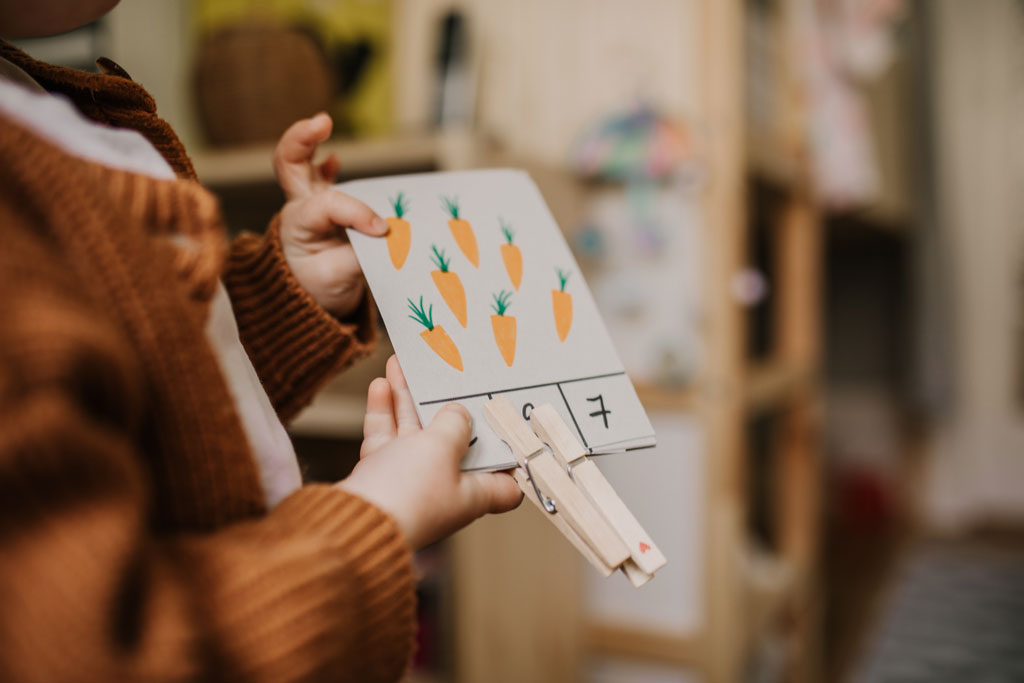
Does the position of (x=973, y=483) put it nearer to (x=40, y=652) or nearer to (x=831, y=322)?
(x=831, y=322)

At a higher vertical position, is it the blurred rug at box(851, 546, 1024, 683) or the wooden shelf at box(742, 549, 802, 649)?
the wooden shelf at box(742, 549, 802, 649)

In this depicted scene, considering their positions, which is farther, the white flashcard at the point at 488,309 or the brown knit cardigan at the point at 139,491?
the white flashcard at the point at 488,309

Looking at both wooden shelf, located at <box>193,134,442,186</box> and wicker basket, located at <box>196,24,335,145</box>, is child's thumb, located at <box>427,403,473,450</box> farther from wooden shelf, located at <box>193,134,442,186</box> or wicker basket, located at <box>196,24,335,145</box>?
wicker basket, located at <box>196,24,335,145</box>

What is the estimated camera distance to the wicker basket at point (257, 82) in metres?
1.25

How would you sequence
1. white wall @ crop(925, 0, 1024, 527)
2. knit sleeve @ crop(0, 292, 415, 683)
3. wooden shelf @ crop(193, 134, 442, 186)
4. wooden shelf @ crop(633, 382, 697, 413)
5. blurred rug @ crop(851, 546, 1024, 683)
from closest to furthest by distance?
knit sleeve @ crop(0, 292, 415, 683), wooden shelf @ crop(193, 134, 442, 186), wooden shelf @ crop(633, 382, 697, 413), blurred rug @ crop(851, 546, 1024, 683), white wall @ crop(925, 0, 1024, 527)

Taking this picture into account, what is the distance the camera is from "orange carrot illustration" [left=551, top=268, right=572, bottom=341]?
0.49 meters

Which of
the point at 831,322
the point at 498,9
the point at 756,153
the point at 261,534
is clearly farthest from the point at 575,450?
the point at 831,322

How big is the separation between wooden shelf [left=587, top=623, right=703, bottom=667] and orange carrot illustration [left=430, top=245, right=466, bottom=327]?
35.9 inches

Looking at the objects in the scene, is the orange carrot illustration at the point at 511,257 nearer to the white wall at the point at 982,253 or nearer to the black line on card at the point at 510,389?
the black line on card at the point at 510,389

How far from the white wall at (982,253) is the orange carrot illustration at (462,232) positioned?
2.79m

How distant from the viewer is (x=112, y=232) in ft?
1.09

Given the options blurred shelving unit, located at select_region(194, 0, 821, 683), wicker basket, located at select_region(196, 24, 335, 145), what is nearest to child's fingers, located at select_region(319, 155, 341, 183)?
blurred shelving unit, located at select_region(194, 0, 821, 683)

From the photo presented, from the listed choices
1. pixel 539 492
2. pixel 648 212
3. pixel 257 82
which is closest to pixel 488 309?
pixel 539 492

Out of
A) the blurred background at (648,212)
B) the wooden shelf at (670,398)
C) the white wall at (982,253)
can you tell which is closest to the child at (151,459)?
the blurred background at (648,212)
